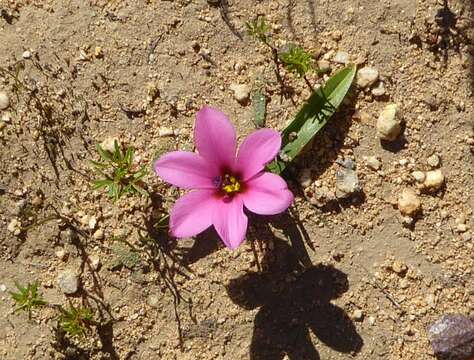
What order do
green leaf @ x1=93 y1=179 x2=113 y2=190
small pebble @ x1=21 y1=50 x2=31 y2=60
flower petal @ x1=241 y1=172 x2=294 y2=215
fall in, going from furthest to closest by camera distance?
small pebble @ x1=21 y1=50 x2=31 y2=60
green leaf @ x1=93 y1=179 x2=113 y2=190
flower petal @ x1=241 y1=172 x2=294 y2=215

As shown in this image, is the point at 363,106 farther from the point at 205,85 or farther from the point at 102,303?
the point at 102,303

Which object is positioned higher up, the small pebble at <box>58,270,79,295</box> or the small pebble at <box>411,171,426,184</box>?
the small pebble at <box>58,270,79,295</box>

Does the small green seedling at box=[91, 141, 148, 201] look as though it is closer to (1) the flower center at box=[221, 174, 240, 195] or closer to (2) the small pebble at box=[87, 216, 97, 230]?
(2) the small pebble at box=[87, 216, 97, 230]

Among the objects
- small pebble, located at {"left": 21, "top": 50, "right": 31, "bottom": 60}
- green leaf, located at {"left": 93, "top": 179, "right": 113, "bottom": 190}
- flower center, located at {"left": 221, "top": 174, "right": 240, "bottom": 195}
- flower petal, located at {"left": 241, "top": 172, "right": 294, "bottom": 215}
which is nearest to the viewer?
flower petal, located at {"left": 241, "top": 172, "right": 294, "bottom": 215}

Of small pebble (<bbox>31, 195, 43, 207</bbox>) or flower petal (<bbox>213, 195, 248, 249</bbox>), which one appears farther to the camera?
small pebble (<bbox>31, 195, 43, 207</bbox>)

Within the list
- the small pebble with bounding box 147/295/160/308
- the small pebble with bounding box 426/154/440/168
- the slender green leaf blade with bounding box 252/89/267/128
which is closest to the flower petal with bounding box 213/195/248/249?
the slender green leaf blade with bounding box 252/89/267/128

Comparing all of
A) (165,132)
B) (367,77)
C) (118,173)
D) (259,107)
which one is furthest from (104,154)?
(367,77)

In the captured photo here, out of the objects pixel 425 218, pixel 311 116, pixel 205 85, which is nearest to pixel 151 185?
pixel 205 85
